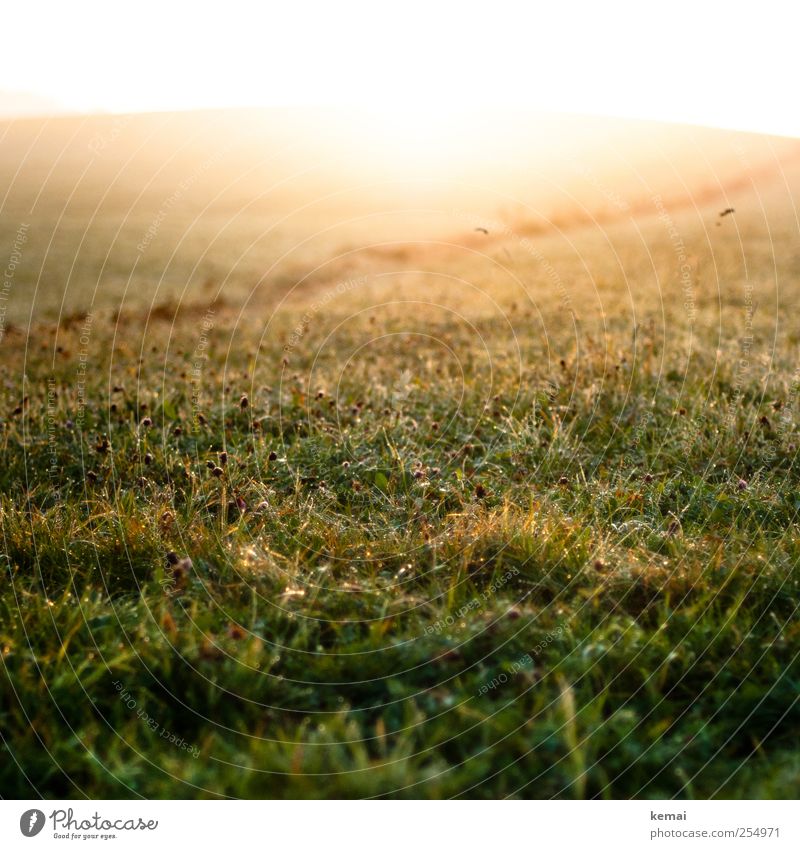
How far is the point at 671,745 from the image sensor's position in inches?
107

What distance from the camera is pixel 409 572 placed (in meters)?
3.56

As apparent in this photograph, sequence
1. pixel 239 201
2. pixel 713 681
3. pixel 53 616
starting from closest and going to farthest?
pixel 713 681
pixel 53 616
pixel 239 201

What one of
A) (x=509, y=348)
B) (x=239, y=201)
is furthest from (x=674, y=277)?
(x=239, y=201)

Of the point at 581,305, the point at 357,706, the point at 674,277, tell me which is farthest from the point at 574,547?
the point at 674,277

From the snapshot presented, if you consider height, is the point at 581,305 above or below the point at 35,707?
above

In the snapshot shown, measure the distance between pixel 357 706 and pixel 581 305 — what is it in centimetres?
764

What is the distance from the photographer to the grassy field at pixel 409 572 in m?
2.69

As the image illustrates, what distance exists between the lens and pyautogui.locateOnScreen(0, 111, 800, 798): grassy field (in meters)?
2.69

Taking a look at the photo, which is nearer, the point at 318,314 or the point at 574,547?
the point at 574,547

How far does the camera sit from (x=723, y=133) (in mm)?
28906

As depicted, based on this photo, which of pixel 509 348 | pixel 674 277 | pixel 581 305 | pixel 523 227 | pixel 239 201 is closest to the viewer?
pixel 509 348

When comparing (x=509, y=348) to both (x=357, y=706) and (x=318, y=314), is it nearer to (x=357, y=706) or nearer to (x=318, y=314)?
(x=318, y=314)

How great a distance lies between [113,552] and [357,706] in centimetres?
156
